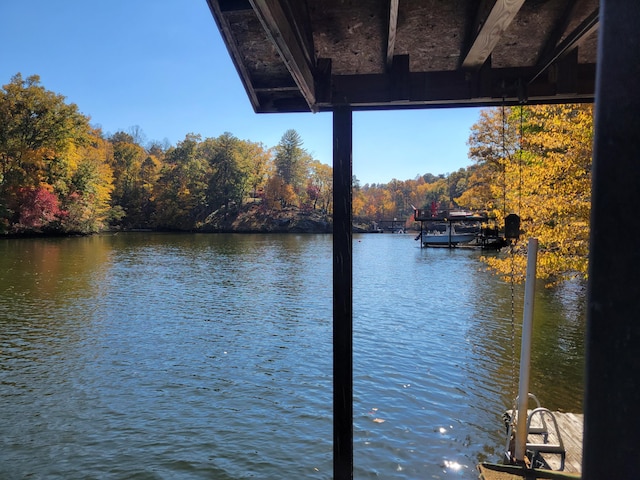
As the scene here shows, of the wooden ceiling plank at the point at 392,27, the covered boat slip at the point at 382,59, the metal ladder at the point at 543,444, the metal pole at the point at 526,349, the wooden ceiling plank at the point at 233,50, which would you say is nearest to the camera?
the wooden ceiling plank at the point at 392,27

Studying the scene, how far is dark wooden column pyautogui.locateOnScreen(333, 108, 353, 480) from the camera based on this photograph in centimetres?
464

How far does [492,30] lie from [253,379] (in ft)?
→ 25.2

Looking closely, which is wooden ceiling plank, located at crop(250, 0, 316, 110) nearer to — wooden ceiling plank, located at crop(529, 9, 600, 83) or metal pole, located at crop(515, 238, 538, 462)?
wooden ceiling plank, located at crop(529, 9, 600, 83)

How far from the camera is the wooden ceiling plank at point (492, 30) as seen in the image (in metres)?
3.24

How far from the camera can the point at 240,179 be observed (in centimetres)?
8312

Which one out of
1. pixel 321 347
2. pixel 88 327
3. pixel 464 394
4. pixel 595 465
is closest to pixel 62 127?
pixel 88 327

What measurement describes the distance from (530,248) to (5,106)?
5424cm

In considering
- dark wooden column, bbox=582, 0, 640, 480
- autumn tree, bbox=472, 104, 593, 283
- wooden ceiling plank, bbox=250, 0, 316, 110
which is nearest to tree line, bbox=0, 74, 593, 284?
autumn tree, bbox=472, 104, 593, 283

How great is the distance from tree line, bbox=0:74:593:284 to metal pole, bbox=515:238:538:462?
4.69 feet

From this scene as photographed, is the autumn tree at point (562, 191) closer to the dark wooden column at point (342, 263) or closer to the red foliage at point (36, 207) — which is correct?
the dark wooden column at point (342, 263)

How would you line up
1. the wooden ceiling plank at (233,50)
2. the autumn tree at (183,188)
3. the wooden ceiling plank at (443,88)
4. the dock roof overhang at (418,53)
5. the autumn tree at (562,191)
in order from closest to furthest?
the wooden ceiling plank at (233,50)
the dock roof overhang at (418,53)
the wooden ceiling plank at (443,88)
the autumn tree at (562,191)
the autumn tree at (183,188)

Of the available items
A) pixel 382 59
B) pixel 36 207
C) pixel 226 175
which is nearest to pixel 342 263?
pixel 382 59

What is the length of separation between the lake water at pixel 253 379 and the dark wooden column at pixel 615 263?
18.8 feet

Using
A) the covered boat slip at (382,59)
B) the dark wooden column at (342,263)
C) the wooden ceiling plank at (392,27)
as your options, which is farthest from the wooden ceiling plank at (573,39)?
the dark wooden column at (342,263)
